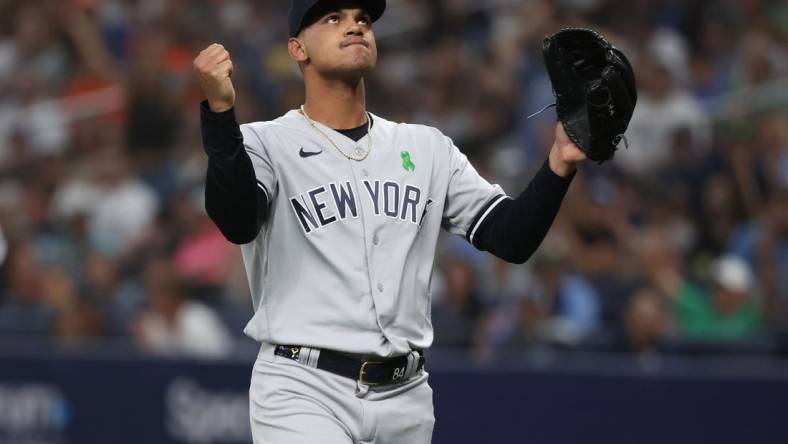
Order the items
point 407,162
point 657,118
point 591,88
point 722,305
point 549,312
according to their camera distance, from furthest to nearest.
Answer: point 657,118 → point 549,312 → point 722,305 → point 407,162 → point 591,88

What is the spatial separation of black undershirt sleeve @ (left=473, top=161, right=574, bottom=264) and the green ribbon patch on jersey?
281mm

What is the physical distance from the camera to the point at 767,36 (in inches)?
392

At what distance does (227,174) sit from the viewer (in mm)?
3855

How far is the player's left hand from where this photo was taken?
4.09 meters

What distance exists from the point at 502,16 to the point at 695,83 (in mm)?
2368

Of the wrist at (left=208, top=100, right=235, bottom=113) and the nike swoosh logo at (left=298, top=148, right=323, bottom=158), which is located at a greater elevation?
the wrist at (left=208, top=100, right=235, bottom=113)

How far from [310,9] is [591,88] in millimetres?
901

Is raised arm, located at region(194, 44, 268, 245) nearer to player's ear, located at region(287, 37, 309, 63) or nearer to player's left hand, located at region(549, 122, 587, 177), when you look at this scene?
player's ear, located at region(287, 37, 309, 63)

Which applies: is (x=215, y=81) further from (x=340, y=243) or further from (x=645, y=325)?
(x=645, y=325)

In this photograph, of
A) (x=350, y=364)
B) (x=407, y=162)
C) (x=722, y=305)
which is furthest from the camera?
(x=722, y=305)

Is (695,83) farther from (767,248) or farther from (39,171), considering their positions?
(39,171)

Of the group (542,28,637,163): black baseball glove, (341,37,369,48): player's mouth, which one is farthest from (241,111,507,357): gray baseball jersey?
(542,28,637,163): black baseball glove

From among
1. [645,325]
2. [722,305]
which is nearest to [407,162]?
[645,325]

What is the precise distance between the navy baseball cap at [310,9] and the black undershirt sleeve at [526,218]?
745 mm
